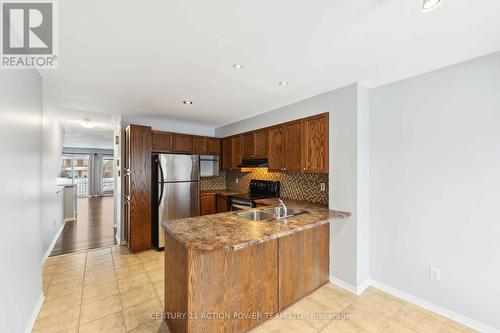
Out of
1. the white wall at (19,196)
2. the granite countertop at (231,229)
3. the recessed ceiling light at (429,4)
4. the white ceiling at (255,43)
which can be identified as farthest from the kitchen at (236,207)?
the recessed ceiling light at (429,4)

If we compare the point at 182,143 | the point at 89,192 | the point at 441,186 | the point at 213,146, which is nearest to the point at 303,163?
the point at 441,186

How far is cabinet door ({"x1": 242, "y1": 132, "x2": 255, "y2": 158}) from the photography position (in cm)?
414

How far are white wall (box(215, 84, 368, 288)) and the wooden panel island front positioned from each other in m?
0.24

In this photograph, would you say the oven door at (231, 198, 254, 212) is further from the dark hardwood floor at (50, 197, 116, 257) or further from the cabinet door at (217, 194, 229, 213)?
the dark hardwood floor at (50, 197, 116, 257)

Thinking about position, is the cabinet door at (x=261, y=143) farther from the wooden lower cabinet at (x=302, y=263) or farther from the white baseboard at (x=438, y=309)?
the white baseboard at (x=438, y=309)

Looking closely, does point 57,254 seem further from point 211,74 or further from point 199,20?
point 199,20

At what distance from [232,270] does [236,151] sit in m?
3.02

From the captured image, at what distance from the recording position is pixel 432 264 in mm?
2262

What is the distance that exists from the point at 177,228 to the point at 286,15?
1861 mm

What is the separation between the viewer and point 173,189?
4.04 metres

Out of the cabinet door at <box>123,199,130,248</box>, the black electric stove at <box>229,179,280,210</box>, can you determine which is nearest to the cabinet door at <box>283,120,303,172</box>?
the black electric stove at <box>229,179,280,210</box>

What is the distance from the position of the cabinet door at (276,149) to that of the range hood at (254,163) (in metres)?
0.17

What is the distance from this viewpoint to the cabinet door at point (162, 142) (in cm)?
416

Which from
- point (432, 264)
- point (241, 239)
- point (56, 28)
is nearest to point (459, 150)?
point (432, 264)
